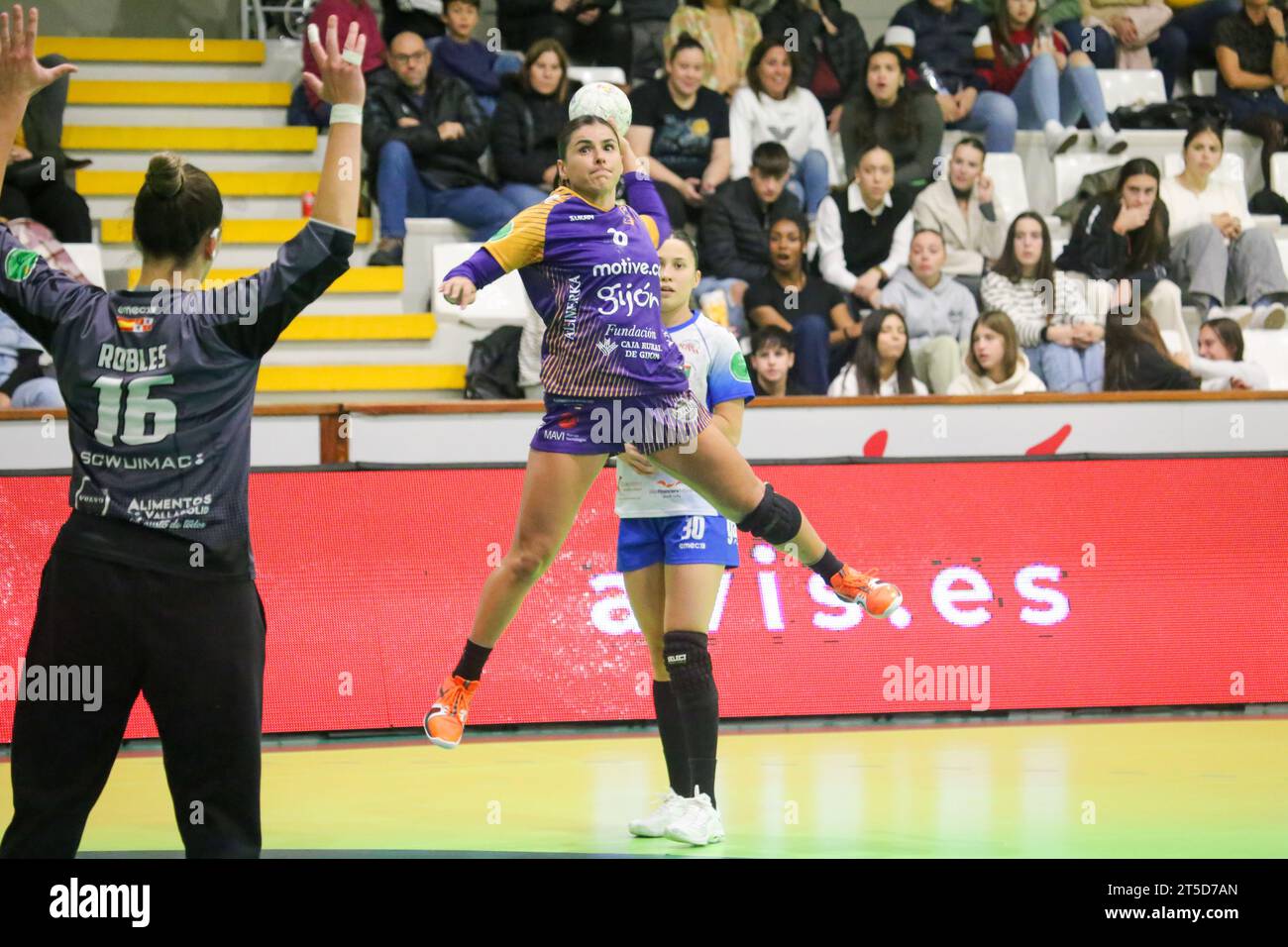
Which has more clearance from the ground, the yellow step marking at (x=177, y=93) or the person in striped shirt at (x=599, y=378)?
the yellow step marking at (x=177, y=93)

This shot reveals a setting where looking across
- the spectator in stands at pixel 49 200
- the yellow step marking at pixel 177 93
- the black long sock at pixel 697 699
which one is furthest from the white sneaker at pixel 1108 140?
the black long sock at pixel 697 699

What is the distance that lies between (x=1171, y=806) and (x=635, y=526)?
2219mm

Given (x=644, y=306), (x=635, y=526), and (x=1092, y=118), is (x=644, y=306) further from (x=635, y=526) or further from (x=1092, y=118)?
(x=1092, y=118)

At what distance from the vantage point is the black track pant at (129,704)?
362 centimetres

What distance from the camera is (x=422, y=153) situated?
1177 centimetres

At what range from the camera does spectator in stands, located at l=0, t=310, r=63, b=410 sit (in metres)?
9.48

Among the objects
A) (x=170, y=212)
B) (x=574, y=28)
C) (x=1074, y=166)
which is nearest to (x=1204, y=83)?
(x=1074, y=166)

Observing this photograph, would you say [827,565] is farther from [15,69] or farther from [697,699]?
[15,69]

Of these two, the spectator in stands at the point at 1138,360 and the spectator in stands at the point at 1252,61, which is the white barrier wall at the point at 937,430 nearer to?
the spectator in stands at the point at 1138,360

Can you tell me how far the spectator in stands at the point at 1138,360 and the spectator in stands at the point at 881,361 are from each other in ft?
4.56

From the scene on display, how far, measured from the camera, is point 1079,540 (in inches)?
330

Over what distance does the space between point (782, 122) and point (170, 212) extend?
29.5 ft

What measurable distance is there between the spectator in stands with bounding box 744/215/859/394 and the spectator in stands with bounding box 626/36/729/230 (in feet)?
3.16
